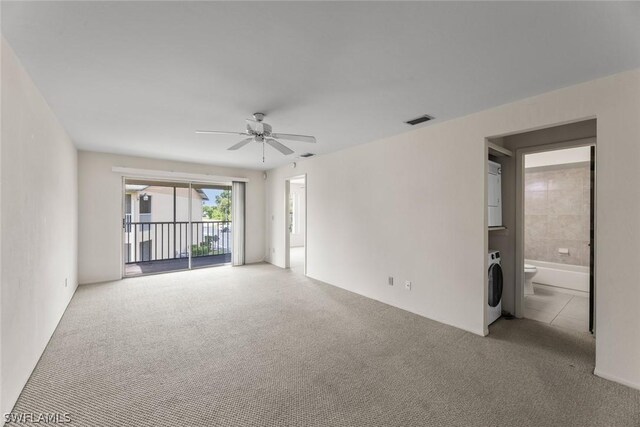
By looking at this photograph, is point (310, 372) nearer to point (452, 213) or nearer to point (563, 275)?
point (452, 213)

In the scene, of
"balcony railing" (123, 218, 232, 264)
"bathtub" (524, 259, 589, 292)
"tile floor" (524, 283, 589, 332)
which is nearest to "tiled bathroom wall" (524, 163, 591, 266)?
"bathtub" (524, 259, 589, 292)

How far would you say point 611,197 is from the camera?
210 cm

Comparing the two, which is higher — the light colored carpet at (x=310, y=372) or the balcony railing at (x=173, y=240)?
the balcony railing at (x=173, y=240)

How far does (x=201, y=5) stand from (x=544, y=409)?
Answer: 3159 mm

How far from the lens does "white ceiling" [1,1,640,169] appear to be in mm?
1445

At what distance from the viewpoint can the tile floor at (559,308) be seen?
10.5 ft

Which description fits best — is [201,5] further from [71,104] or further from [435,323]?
[435,323]

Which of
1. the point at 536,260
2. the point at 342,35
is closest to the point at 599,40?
the point at 342,35

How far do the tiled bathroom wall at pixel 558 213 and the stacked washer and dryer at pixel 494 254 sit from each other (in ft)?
8.41

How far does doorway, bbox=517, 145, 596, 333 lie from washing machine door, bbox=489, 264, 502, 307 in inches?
34.7

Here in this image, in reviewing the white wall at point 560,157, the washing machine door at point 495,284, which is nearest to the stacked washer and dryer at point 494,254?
the washing machine door at point 495,284

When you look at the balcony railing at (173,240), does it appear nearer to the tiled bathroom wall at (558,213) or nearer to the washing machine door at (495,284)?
the washing machine door at (495,284)

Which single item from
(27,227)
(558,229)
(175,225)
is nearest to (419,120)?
(27,227)

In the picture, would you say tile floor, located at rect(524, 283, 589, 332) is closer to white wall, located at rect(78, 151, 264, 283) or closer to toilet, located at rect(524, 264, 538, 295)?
toilet, located at rect(524, 264, 538, 295)
